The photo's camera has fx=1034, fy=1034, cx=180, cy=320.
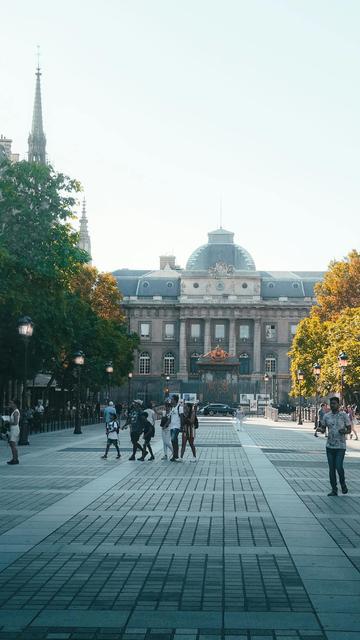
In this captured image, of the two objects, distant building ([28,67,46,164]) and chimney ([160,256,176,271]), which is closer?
distant building ([28,67,46,164])

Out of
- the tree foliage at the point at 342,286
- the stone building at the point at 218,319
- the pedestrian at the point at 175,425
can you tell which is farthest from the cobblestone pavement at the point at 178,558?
the stone building at the point at 218,319

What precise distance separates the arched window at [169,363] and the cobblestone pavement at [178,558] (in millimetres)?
A: 118073

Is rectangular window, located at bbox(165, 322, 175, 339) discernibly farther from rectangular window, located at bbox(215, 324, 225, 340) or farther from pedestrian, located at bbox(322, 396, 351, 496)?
pedestrian, located at bbox(322, 396, 351, 496)

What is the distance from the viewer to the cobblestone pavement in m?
8.56

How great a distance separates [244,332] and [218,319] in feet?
12.9

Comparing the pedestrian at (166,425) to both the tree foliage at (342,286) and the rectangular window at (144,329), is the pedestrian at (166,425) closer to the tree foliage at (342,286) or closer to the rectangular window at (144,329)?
the tree foliage at (342,286)

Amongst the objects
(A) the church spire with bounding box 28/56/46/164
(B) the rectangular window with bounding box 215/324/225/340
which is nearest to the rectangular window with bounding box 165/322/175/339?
(B) the rectangular window with bounding box 215/324/225/340

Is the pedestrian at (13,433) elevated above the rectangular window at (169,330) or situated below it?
below

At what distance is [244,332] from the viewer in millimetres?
139750

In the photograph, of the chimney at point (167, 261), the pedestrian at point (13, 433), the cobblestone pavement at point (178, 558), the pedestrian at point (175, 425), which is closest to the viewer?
the cobblestone pavement at point (178, 558)

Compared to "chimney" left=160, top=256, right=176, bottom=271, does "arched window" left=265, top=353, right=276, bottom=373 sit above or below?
below

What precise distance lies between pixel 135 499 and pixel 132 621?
30.0ft

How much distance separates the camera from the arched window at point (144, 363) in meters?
140

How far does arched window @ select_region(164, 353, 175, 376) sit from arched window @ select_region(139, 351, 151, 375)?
2321mm
